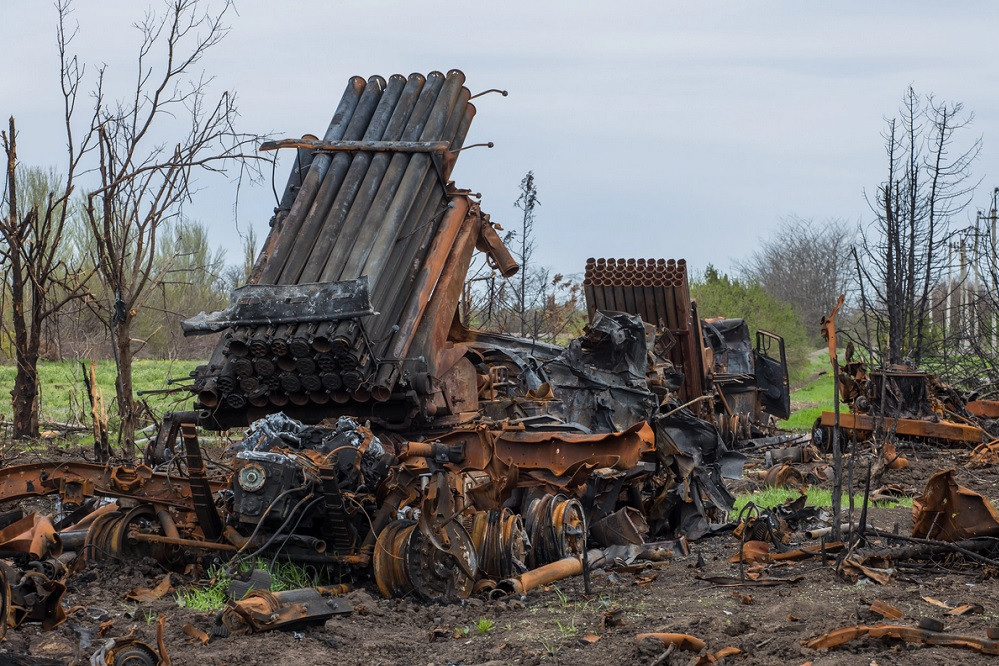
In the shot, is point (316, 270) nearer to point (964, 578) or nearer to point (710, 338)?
point (964, 578)

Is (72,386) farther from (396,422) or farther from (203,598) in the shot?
(203,598)

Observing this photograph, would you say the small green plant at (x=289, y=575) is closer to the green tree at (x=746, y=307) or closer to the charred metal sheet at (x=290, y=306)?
the charred metal sheet at (x=290, y=306)

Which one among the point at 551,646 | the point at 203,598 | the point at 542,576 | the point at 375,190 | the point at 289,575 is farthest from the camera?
the point at 375,190

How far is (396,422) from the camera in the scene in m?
10.4

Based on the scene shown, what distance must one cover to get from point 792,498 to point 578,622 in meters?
6.87

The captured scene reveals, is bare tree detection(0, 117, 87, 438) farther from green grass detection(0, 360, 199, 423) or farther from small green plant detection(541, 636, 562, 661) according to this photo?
small green plant detection(541, 636, 562, 661)

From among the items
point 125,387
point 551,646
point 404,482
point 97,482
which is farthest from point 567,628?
point 125,387

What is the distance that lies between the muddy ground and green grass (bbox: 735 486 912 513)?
4686 mm

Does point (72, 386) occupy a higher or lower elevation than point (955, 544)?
higher

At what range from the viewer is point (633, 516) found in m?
10.6

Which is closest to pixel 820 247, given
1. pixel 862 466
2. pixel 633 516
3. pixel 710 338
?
pixel 710 338

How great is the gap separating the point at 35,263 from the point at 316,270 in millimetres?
5635

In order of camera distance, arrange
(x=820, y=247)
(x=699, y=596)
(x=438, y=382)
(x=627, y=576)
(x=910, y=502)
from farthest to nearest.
Answer: (x=820, y=247) < (x=910, y=502) < (x=438, y=382) < (x=627, y=576) < (x=699, y=596)

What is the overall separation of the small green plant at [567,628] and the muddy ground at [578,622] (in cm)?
1
